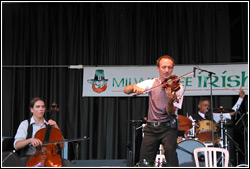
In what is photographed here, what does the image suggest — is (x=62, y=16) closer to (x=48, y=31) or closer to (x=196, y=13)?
(x=48, y=31)

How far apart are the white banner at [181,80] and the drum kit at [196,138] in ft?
2.36

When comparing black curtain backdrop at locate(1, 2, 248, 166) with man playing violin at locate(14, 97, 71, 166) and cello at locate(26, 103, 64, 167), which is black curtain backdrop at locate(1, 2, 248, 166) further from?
cello at locate(26, 103, 64, 167)

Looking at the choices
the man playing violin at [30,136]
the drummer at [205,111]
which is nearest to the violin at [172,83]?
the man playing violin at [30,136]

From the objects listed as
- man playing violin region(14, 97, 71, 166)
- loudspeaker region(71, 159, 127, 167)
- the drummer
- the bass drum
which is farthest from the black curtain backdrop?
man playing violin region(14, 97, 71, 166)

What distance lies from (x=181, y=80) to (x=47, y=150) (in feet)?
9.75

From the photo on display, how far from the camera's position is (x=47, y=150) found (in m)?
3.46

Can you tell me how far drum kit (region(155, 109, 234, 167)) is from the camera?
4.33 meters

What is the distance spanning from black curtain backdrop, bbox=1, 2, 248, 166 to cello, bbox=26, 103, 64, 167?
2.40m

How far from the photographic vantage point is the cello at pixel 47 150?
11.1 ft

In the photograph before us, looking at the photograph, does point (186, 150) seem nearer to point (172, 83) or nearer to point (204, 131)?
point (204, 131)

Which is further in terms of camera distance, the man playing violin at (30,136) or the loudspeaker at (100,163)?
the loudspeaker at (100,163)

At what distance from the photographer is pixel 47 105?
238 inches

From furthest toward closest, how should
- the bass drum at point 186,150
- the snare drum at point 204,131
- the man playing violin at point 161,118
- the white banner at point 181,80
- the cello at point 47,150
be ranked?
the white banner at point 181,80, the snare drum at point 204,131, the bass drum at point 186,150, the cello at point 47,150, the man playing violin at point 161,118

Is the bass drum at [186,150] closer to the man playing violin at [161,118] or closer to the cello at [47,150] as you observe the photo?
the man playing violin at [161,118]
